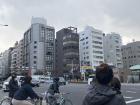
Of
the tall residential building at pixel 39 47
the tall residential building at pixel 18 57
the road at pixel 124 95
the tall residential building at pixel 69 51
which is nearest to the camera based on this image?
the road at pixel 124 95

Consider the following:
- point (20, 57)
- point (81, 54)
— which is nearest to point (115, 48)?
point (81, 54)

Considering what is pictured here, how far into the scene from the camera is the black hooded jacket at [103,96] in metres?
3.64

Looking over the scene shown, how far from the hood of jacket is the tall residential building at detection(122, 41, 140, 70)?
152 meters

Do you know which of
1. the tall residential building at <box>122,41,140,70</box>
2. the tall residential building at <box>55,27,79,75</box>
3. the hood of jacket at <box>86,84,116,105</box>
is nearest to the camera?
the hood of jacket at <box>86,84,116,105</box>

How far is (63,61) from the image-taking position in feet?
453

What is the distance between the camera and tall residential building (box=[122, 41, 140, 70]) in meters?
154

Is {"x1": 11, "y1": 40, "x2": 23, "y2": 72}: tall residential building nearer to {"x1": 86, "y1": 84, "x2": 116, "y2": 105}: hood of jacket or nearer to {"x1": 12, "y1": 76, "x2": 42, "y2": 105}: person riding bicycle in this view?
{"x1": 12, "y1": 76, "x2": 42, "y2": 105}: person riding bicycle

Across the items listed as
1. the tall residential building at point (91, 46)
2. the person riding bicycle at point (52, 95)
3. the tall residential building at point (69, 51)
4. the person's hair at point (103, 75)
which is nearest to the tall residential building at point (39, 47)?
the tall residential building at point (69, 51)

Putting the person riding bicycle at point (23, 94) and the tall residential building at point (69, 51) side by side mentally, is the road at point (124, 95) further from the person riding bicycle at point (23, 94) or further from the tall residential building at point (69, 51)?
the tall residential building at point (69, 51)

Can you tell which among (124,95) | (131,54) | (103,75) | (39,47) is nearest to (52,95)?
(103,75)

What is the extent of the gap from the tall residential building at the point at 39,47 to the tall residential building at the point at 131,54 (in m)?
34.0

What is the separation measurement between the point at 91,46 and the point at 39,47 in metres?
28.9

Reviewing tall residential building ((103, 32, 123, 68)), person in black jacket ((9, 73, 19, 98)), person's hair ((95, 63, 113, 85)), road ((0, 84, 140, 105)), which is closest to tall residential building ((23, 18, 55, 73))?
tall residential building ((103, 32, 123, 68))

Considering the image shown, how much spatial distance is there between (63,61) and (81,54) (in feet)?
26.0
